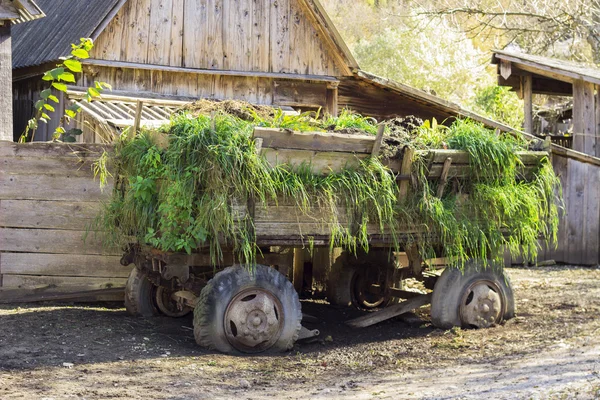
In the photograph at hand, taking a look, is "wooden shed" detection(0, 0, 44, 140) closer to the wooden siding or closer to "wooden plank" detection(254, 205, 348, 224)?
the wooden siding

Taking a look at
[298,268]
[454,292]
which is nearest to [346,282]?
[298,268]

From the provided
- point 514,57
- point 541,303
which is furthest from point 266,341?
point 514,57

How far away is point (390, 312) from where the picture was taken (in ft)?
29.8

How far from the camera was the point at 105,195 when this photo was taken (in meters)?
9.84

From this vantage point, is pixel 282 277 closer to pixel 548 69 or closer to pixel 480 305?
pixel 480 305

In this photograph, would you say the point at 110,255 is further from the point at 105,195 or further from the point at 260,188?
the point at 260,188

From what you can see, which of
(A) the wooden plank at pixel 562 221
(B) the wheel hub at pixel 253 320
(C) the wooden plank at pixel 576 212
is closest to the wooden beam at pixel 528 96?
Answer: (A) the wooden plank at pixel 562 221

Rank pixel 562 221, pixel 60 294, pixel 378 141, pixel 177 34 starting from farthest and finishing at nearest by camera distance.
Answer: pixel 562 221 → pixel 177 34 → pixel 60 294 → pixel 378 141

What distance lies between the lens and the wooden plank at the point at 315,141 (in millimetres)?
7488

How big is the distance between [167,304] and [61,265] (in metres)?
1.51

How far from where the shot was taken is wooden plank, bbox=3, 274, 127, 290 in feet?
32.3

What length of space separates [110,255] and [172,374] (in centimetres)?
353

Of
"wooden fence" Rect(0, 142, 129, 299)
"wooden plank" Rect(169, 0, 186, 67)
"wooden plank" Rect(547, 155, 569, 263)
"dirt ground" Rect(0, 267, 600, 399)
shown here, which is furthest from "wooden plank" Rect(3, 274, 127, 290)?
"wooden plank" Rect(547, 155, 569, 263)

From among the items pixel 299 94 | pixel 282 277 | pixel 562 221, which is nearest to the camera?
pixel 282 277
